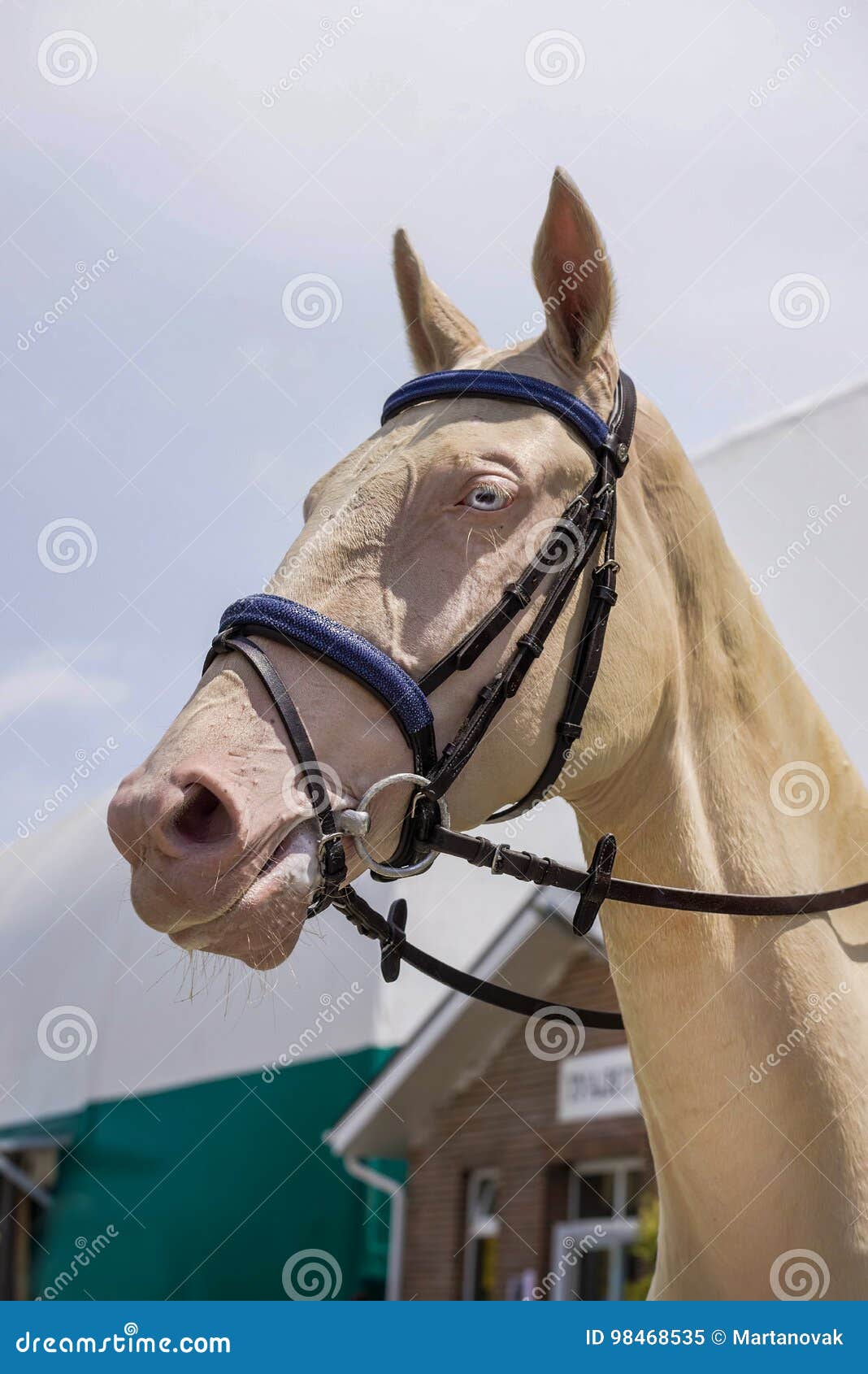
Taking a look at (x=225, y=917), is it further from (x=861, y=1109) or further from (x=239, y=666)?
(x=861, y=1109)

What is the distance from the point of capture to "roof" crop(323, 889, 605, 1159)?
13195 mm

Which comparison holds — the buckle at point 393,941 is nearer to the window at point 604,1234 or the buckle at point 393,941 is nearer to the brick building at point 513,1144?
the brick building at point 513,1144

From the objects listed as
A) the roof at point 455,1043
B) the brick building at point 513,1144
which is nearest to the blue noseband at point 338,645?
the brick building at point 513,1144

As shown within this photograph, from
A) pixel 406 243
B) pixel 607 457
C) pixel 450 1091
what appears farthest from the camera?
pixel 450 1091

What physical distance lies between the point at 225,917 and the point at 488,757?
771 mm

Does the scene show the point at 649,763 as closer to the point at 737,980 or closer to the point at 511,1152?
the point at 737,980

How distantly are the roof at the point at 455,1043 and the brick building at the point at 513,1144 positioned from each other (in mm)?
19

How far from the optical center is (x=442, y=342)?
3701mm

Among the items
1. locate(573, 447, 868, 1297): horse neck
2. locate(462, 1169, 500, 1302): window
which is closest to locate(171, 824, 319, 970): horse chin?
locate(573, 447, 868, 1297): horse neck

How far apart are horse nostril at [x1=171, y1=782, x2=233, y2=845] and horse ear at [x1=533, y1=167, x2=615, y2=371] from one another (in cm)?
162

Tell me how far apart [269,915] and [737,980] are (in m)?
1.24

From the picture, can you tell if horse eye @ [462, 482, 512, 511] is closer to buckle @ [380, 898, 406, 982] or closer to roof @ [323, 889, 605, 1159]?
buckle @ [380, 898, 406, 982]

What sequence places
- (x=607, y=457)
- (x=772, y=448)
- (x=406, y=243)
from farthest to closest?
(x=772, y=448) < (x=406, y=243) < (x=607, y=457)

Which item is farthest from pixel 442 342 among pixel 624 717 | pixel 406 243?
pixel 624 717
